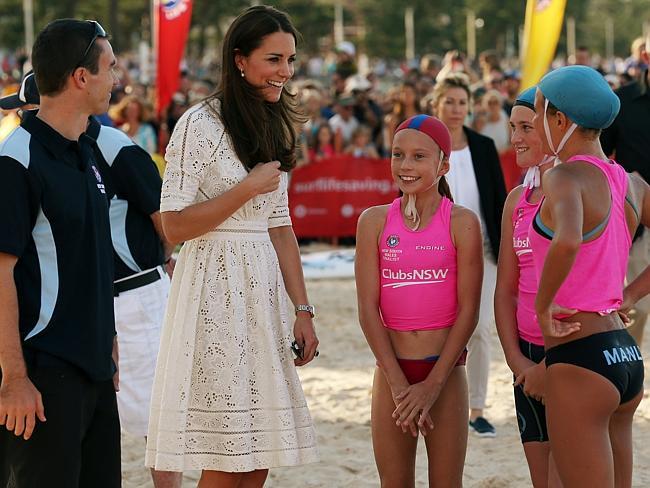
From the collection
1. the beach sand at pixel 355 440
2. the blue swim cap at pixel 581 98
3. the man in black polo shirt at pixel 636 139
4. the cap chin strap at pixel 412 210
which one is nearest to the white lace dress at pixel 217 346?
the cap chin strap at pixel 412 210

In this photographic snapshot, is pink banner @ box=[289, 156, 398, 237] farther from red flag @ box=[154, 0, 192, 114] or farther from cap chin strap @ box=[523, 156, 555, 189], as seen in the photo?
cap chin strap @ box=[523, 156, 555, 189]

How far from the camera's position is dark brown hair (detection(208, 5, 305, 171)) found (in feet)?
13.2

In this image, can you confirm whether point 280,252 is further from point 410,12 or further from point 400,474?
point 410,12

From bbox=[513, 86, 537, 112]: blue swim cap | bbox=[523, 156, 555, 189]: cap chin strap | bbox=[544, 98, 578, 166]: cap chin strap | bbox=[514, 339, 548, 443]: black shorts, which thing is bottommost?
bbox=[514, 339, 548, 443]: black shorts

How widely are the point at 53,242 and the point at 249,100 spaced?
1033 mm

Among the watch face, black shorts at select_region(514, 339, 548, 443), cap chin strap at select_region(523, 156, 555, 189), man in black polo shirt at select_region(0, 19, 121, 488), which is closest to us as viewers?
man in black polo shirt at select_region(0, 19, 121, 488)

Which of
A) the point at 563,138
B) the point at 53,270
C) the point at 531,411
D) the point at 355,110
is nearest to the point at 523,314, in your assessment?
the point at 531,411

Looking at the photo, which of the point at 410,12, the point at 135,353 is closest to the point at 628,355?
the point at 135,353

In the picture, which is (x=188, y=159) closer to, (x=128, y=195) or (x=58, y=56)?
(x=58, y=56)

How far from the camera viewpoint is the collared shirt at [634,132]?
21.4 feet

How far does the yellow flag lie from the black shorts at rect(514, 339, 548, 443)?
320 inches

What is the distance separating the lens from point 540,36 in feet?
40.0

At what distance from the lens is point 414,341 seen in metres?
4.34

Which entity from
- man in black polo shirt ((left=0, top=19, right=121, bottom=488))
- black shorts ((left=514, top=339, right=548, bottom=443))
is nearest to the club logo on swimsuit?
black shorts ((left=514, top=339, right=548, bottom=443))
